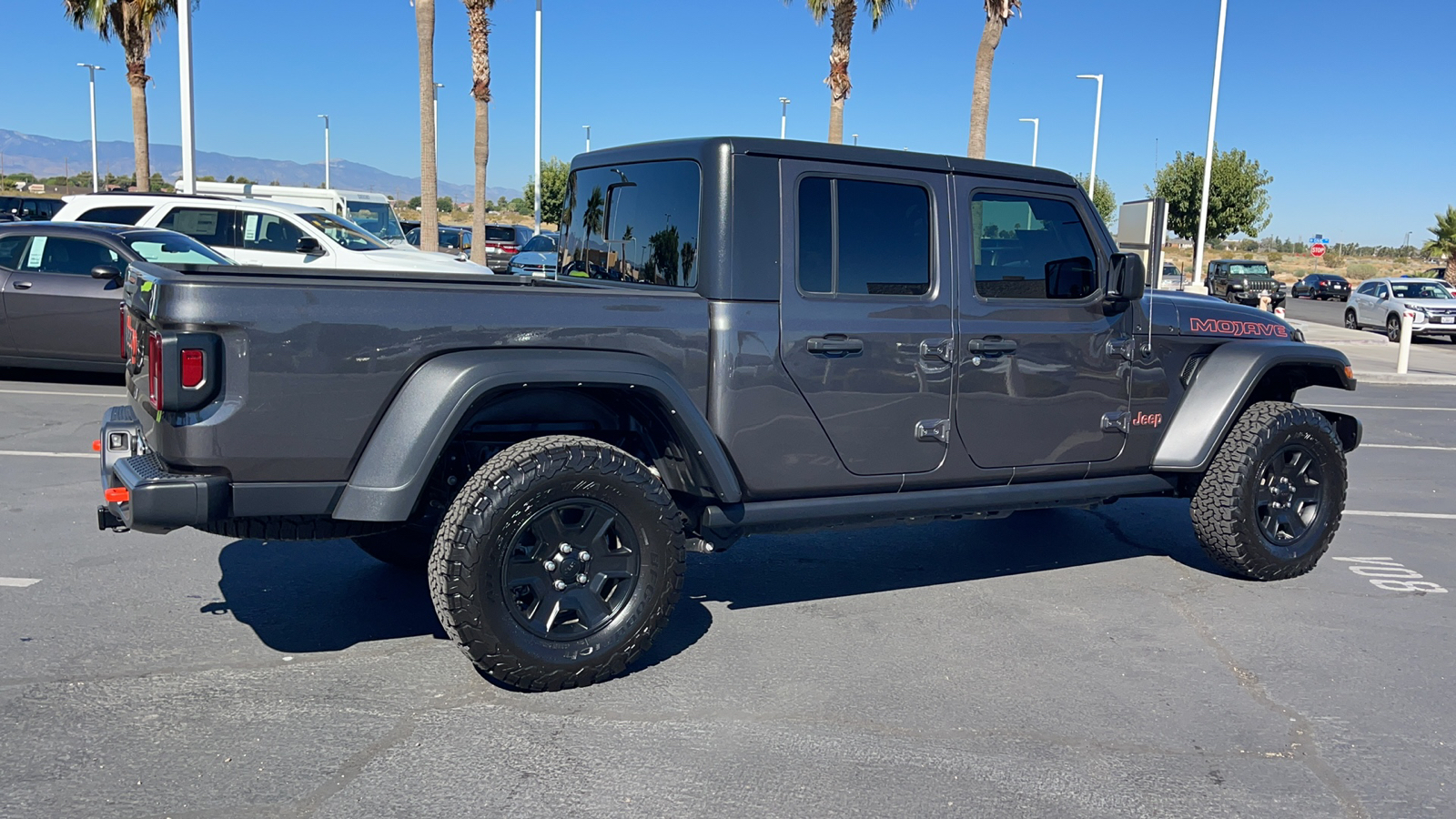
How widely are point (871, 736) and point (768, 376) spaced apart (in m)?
1.34

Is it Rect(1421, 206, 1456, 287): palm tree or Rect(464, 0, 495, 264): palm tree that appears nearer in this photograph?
Rect(464, 0, 495, 264): palm tree

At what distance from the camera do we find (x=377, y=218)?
2412cm

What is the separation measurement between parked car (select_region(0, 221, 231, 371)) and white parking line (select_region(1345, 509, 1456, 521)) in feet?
32.5

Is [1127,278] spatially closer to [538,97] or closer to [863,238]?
[863,238]

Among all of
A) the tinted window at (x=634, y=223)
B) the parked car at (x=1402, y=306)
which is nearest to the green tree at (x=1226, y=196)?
the parked car at (x=1402, y=306)

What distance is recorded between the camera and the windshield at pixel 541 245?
28.7 meters

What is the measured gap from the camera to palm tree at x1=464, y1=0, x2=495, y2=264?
2923cm

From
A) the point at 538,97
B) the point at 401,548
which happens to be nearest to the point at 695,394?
the point at 401,548

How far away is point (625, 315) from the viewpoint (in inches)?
159

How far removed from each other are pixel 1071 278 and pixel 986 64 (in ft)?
58.7

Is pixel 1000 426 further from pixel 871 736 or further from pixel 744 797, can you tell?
pixel 744 797

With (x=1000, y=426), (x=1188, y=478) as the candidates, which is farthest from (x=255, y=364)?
(x=1188, y=478)

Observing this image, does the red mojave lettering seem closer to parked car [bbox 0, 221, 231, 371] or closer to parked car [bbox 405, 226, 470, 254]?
parked car [bbox 0, 221, 231, 371]

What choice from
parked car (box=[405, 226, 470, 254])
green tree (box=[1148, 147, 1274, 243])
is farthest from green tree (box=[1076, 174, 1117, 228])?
parked car (box=[405, 226, 470, 254])
